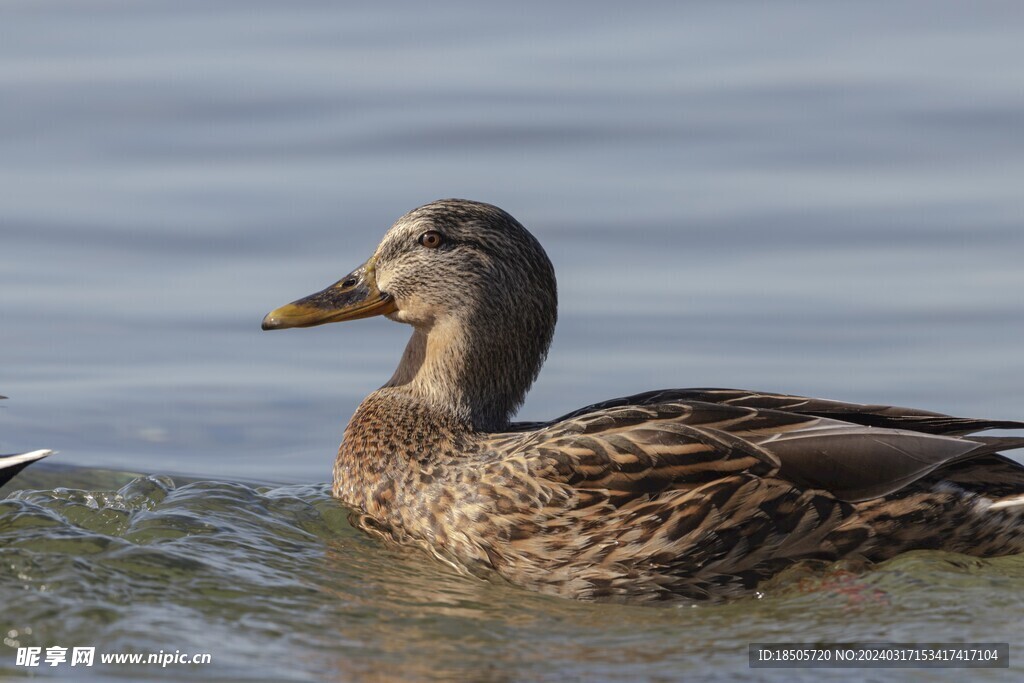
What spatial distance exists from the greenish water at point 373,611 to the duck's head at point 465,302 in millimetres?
1000

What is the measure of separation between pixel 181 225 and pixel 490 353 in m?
4.28

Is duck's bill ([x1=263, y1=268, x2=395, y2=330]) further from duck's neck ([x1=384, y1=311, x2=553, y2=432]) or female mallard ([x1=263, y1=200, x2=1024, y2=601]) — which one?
female mallard ([x1=263, y1=200, x2=1024, y2=601])

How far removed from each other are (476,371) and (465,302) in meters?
0.35

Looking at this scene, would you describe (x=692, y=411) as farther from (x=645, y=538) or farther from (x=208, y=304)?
(x=208, y=304)

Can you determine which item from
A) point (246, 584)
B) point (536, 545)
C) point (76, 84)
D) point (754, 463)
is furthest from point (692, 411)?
point (76, 84)

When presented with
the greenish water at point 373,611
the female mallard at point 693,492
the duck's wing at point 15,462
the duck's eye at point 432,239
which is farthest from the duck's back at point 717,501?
the duck's wing at point 15,462

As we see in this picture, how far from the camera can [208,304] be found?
1205 centimetres

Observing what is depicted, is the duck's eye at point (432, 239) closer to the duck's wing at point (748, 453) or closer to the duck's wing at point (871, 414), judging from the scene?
the duck's wing at point (748, 453)

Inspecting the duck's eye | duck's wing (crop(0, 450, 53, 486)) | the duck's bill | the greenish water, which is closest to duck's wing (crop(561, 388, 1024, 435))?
the greenish water

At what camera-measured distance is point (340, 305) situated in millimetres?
9414

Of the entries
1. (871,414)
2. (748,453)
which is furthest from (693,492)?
(871,414)

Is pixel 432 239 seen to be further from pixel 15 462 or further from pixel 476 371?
pixel 15 462

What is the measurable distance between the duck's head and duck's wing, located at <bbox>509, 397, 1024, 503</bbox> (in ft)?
3.45

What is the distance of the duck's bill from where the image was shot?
9.37 m
